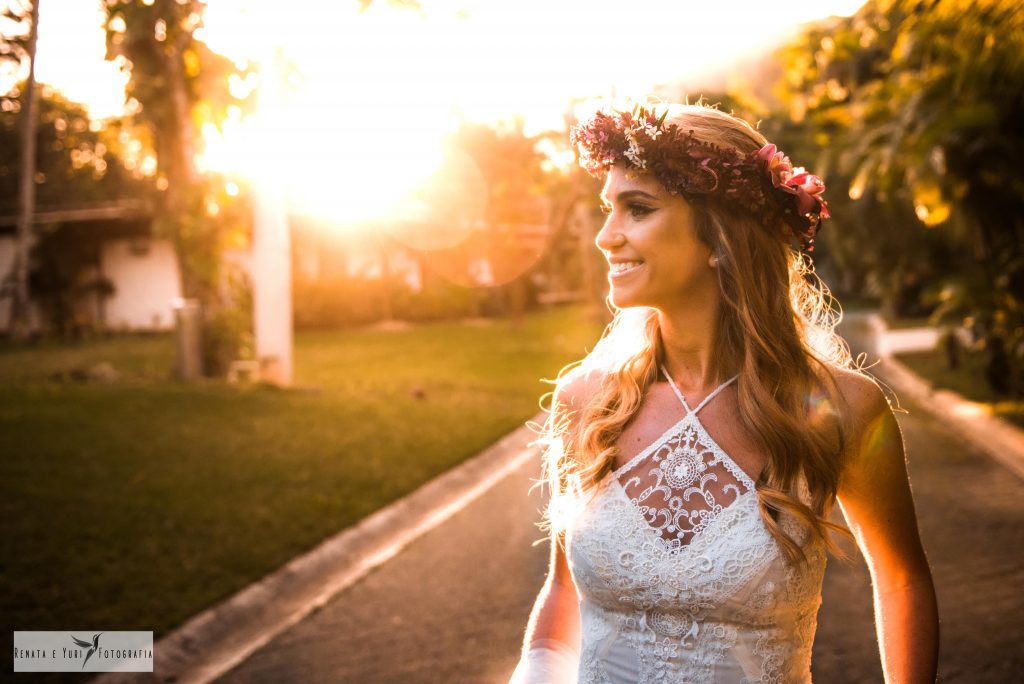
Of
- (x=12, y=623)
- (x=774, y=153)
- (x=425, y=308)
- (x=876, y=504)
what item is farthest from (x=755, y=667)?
(x=425, y=308)

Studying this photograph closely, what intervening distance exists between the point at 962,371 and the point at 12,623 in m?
17.5

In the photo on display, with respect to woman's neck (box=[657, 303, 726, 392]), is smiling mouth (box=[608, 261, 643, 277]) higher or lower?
higher

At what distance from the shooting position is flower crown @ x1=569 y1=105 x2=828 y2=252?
2418mm

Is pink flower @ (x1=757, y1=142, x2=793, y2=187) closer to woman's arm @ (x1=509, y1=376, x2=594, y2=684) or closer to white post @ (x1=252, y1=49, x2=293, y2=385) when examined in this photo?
woman's arm @ (x1=509, y1=376, x2=594, y2=684)

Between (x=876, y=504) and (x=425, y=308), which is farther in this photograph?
(x=425, y=308)

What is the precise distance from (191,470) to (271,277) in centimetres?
674

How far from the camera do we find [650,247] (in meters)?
2.43

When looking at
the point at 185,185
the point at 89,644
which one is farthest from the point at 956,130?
the point at 89,644

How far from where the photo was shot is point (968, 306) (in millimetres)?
14758

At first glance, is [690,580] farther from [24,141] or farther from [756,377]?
[24,141]

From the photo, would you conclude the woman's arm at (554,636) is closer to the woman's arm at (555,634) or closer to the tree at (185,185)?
the woman's arm at (555,634)

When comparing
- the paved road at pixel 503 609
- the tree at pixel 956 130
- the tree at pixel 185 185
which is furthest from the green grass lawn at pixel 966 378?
the tree at pixel 185 185

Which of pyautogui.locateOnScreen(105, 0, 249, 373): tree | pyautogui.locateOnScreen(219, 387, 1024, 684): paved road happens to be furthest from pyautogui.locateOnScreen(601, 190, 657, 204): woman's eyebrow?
pyautogui.locateOnScreen(105, 0, 249, 373): tree

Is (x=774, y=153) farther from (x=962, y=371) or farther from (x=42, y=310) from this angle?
(x=42, y=310)
